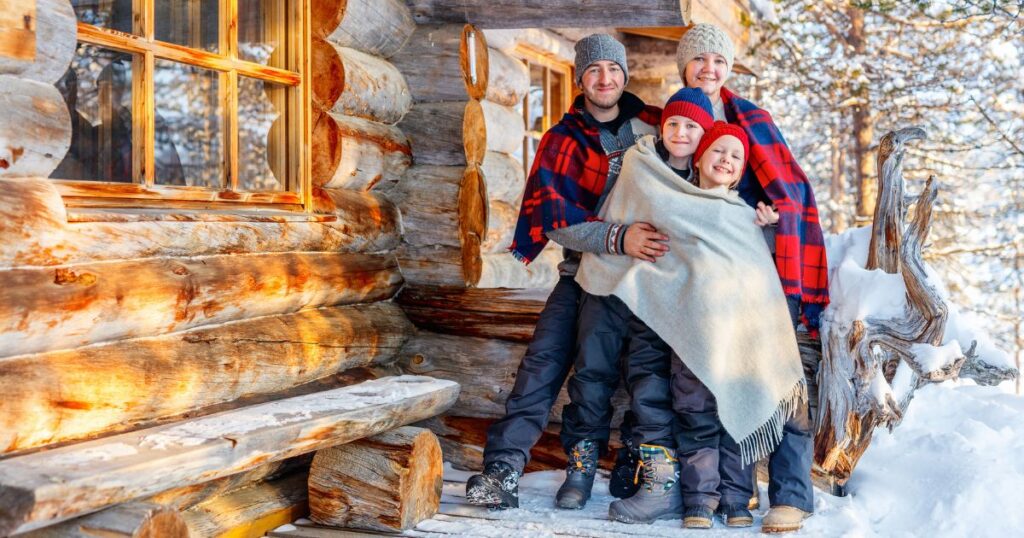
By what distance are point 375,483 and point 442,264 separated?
144 cm

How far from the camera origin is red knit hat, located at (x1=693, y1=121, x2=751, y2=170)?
3.40 m

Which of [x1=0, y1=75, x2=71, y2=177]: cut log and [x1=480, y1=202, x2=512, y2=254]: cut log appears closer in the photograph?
[x1=0, y1=75, x2=71, y2=177]: cut log

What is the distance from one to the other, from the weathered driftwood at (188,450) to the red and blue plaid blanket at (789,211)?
4.58 ft

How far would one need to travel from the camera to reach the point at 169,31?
347 cm

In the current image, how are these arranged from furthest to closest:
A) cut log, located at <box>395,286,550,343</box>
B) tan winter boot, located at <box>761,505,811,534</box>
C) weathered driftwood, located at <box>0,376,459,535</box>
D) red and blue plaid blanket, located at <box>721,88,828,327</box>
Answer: cut log, located at <box>395,286,550,343</box>
red and blue plaid blanket, located at <box>721,88,828,327</box>
tan winter boot, located at <box>761,505,811,534</box>
weathered driftwood, located at <box>0,376,459,535</box>

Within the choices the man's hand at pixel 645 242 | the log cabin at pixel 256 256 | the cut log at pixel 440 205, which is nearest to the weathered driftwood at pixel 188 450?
the log cabin at pixel 256 256

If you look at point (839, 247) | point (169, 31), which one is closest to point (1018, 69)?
point (839, 247)

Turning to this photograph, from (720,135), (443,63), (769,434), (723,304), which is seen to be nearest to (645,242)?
(723,304)

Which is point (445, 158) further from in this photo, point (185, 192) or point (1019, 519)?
point (1019, 519)

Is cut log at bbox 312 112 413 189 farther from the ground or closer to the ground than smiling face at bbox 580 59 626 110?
closer to the ground

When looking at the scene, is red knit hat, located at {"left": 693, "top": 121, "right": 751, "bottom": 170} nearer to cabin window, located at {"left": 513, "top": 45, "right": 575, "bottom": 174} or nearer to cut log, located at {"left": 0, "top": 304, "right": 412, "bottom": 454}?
cut log, located at {"left": 0, "top": 304, "right": 412, "bottom": 454}

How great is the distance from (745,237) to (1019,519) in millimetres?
1384

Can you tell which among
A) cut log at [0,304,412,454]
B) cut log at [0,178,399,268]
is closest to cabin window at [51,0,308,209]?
cut log at [0,178,399,268]

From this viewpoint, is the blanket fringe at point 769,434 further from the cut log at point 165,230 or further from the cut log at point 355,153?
the cut log at point 355,153
